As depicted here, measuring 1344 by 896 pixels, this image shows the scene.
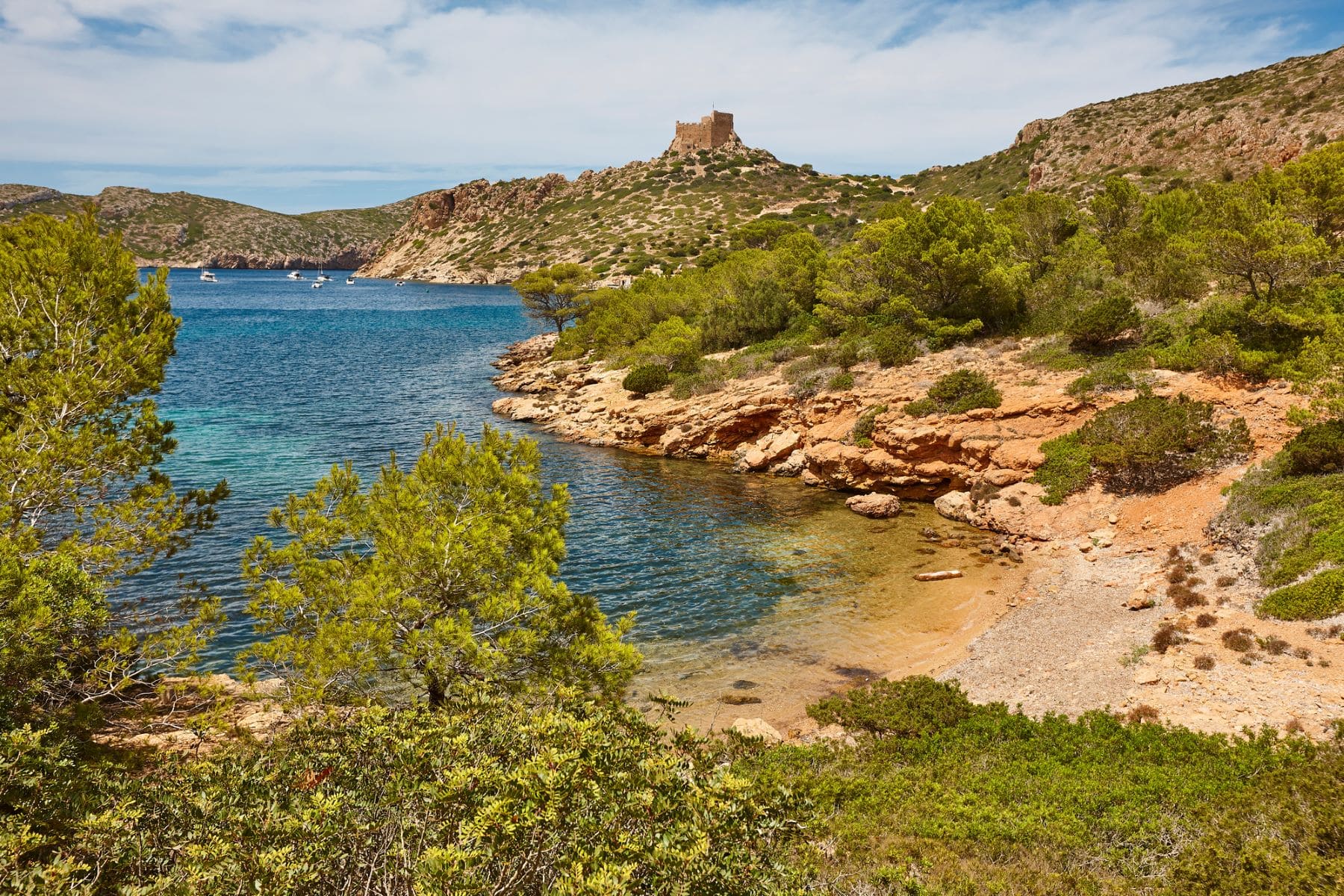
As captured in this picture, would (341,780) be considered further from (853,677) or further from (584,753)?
(853,677)

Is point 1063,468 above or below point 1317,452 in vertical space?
below

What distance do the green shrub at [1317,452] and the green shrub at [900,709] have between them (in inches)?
494

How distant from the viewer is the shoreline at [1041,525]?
13062 mm

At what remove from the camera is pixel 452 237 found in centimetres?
18700

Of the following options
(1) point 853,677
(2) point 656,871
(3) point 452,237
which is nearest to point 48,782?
(2) point 656,871

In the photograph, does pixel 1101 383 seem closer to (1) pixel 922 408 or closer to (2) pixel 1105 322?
(2) pixel 1105 322

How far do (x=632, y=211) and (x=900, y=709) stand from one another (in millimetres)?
145581

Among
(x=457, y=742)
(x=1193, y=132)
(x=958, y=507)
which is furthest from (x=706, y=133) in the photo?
(x=457, y=742)

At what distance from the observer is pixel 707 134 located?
167500 mm

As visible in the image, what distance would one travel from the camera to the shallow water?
58.7 feet

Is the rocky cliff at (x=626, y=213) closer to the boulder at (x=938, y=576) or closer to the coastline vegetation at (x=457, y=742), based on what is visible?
the boulder at (x=938, y=576)

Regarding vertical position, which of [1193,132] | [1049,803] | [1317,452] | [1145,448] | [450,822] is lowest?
[1049,803]

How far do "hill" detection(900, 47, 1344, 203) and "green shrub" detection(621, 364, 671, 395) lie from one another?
157 ft

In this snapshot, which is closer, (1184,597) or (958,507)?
(1184,597)
